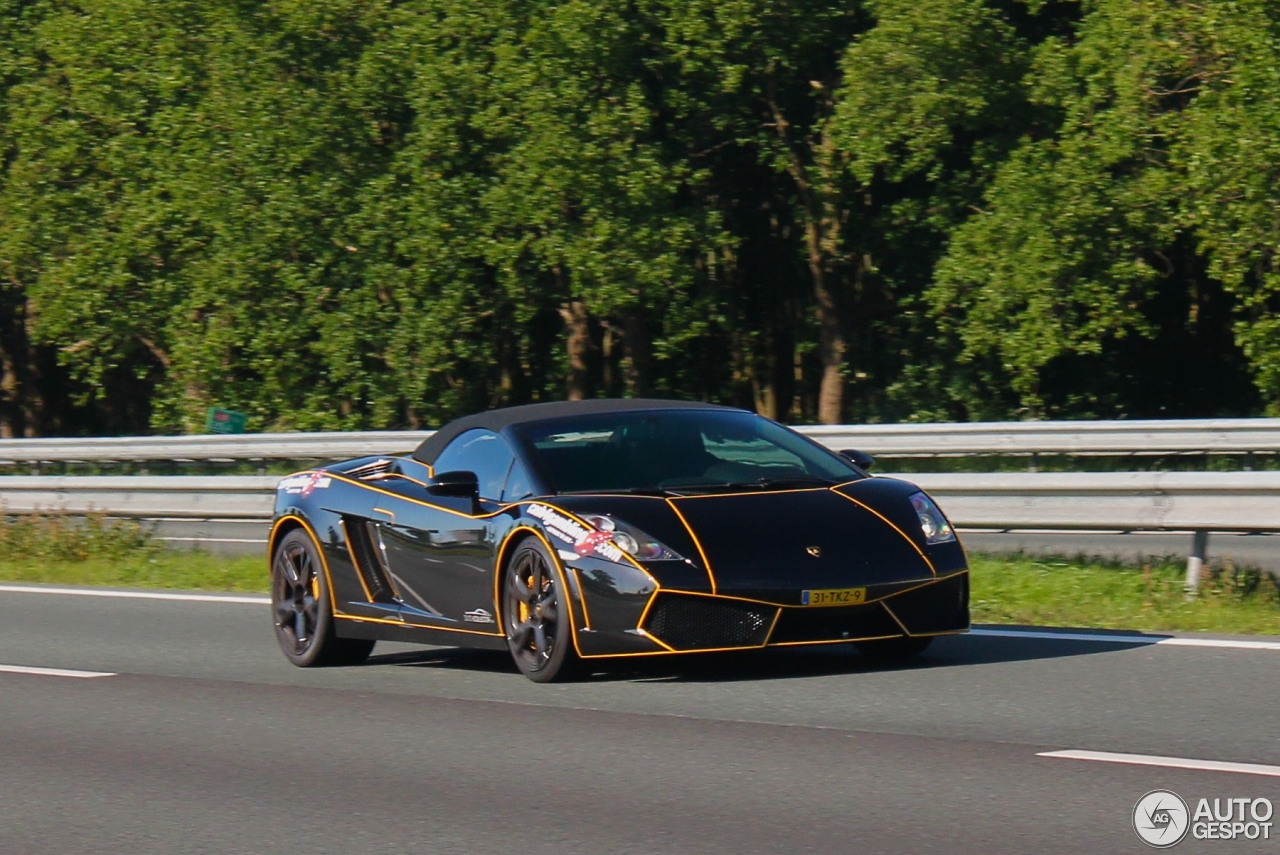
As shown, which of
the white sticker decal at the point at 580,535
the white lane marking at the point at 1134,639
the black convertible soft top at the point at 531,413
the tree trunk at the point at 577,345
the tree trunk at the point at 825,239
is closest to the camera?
the white sticker decal at the point at 580,535

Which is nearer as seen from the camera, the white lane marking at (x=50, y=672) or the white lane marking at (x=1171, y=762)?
the white lane marking at (x=1171, y=762)

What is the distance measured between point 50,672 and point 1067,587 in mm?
5412

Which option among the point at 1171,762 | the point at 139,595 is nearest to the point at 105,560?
the point at 139,595

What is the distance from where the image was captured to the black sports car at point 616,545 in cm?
810

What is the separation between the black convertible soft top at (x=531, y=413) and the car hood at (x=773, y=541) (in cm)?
96

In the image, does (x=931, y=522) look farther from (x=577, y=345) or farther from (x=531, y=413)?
(x=577, y=345)

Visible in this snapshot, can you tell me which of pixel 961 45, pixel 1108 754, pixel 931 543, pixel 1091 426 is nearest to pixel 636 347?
pixel 961 45

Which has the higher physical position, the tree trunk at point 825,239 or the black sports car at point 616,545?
the tree trunk at point 825,239

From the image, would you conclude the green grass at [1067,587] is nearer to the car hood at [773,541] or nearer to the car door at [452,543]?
the car hood at [773,541]

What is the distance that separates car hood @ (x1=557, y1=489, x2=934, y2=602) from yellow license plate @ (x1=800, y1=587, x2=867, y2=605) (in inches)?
0.8

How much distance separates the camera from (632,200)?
29047mm

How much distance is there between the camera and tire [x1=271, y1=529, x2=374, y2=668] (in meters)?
9.98

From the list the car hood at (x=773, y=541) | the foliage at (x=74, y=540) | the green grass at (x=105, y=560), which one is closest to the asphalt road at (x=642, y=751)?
the car hood at (x=773, y=541)

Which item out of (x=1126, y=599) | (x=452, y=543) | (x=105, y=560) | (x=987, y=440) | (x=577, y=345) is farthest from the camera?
(x=577, y=345)
